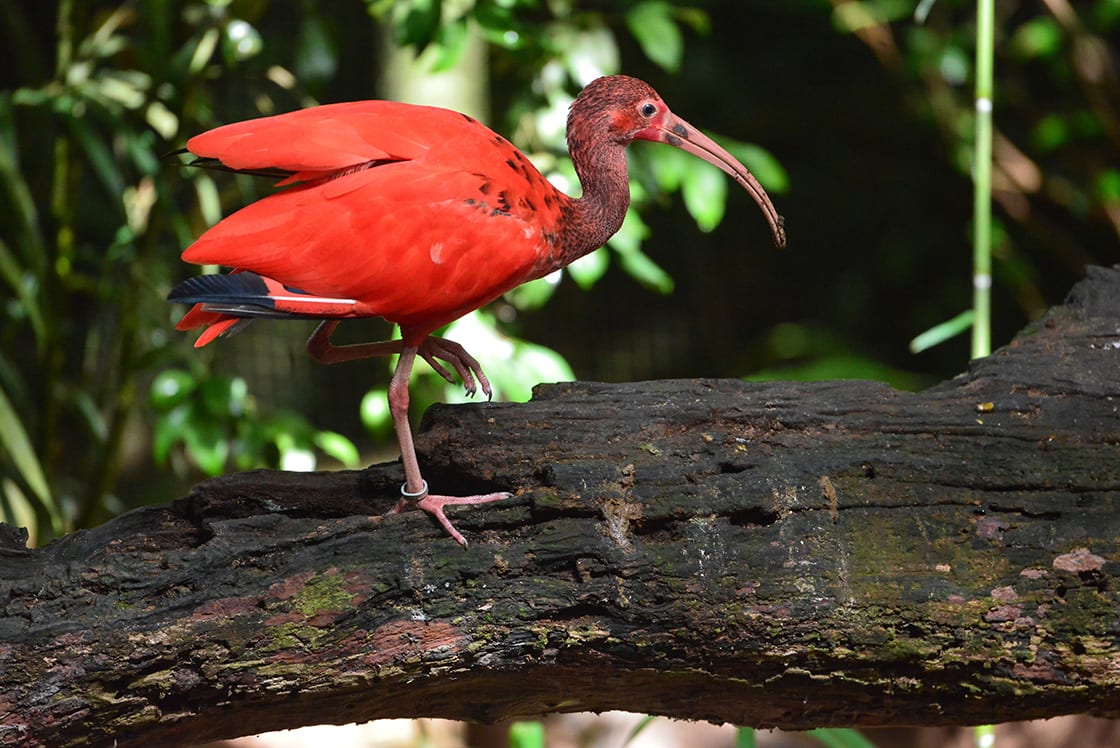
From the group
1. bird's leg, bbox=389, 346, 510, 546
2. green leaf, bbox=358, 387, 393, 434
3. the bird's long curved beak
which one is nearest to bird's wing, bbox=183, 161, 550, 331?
bird's leg, bbox=389, 346, 510, 546

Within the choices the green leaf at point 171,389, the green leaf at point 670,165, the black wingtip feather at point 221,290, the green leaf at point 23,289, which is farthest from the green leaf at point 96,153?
the green leaf at point 670,165

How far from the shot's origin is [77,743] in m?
1.41

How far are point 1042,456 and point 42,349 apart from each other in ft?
6.56

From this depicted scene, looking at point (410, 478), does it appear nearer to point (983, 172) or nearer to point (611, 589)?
point (611, 589)

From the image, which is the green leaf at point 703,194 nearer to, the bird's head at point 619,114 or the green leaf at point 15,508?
the bird's head at point 619,114

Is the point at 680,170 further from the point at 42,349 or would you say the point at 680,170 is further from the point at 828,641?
the point at 42,349

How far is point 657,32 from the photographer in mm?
2469

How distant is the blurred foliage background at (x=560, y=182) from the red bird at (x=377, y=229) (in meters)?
0.71

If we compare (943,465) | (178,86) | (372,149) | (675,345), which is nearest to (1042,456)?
(943,465)

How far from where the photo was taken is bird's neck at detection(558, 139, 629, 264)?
171 centimetres

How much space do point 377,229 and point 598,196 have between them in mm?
357

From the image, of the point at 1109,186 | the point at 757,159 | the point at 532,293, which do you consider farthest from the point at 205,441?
the point at 1109,186

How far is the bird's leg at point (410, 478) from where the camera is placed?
156 cm

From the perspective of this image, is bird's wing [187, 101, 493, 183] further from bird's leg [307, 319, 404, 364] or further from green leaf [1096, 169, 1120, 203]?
green leaf [1096, 169, 1120, 203]
